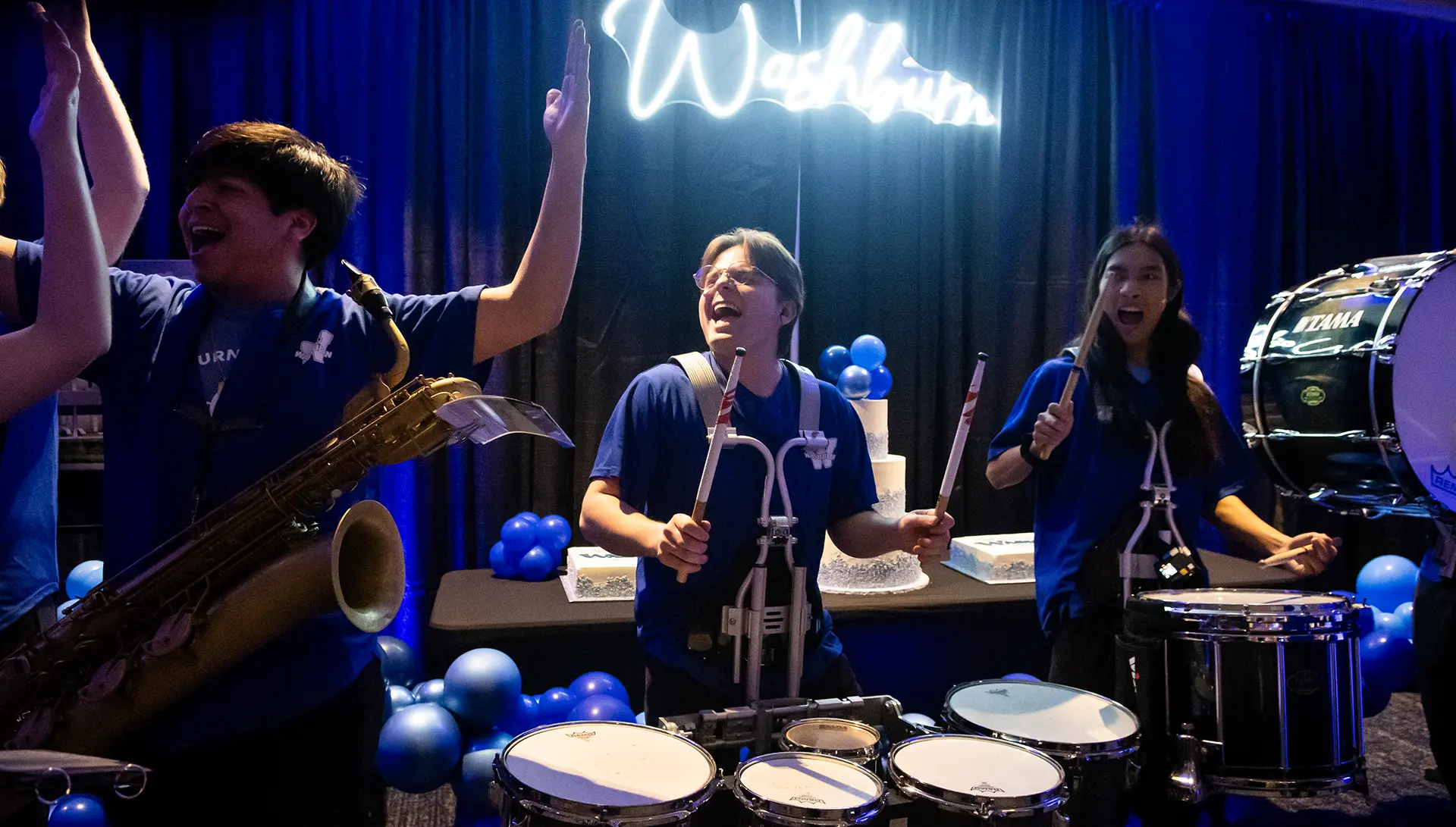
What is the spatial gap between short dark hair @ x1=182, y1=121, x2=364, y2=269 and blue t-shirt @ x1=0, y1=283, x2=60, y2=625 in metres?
0.45

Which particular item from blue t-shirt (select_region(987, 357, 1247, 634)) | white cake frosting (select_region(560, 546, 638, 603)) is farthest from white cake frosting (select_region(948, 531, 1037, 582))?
white cake frosting (select_region(560, 546, 638, 603))

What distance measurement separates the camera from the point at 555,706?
3.00 metres

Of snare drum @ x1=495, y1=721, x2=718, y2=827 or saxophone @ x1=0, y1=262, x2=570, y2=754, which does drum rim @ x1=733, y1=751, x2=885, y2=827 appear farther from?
saxophone @ x1=0, y1=262, x2=570, y2=754

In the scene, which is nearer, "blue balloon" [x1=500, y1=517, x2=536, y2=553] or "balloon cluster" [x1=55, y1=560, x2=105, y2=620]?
"balloon cluster" [x1=55, y1=560, x2=105, y2=620]

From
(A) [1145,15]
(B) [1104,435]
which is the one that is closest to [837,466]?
(B) [1104,435]

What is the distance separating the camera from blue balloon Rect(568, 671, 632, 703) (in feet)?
9.97

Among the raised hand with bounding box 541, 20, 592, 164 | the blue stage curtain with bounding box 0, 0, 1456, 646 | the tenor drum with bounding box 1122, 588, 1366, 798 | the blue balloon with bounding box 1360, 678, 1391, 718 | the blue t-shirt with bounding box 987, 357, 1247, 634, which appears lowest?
the blue balloon with bounding box 1360, 678, 1391, 718

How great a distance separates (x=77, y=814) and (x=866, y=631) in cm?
257

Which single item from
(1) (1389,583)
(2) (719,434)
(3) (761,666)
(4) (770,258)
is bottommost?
(1) (1389,583)

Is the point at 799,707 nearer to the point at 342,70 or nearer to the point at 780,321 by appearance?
the point at 780,321

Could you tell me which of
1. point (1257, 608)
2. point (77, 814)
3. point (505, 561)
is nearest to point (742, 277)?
point (1257, 608)

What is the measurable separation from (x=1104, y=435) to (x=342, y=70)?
3625 millimetres

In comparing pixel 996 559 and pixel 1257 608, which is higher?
pixel 1257 608

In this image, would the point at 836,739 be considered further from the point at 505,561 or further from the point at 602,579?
the point at 505,561
